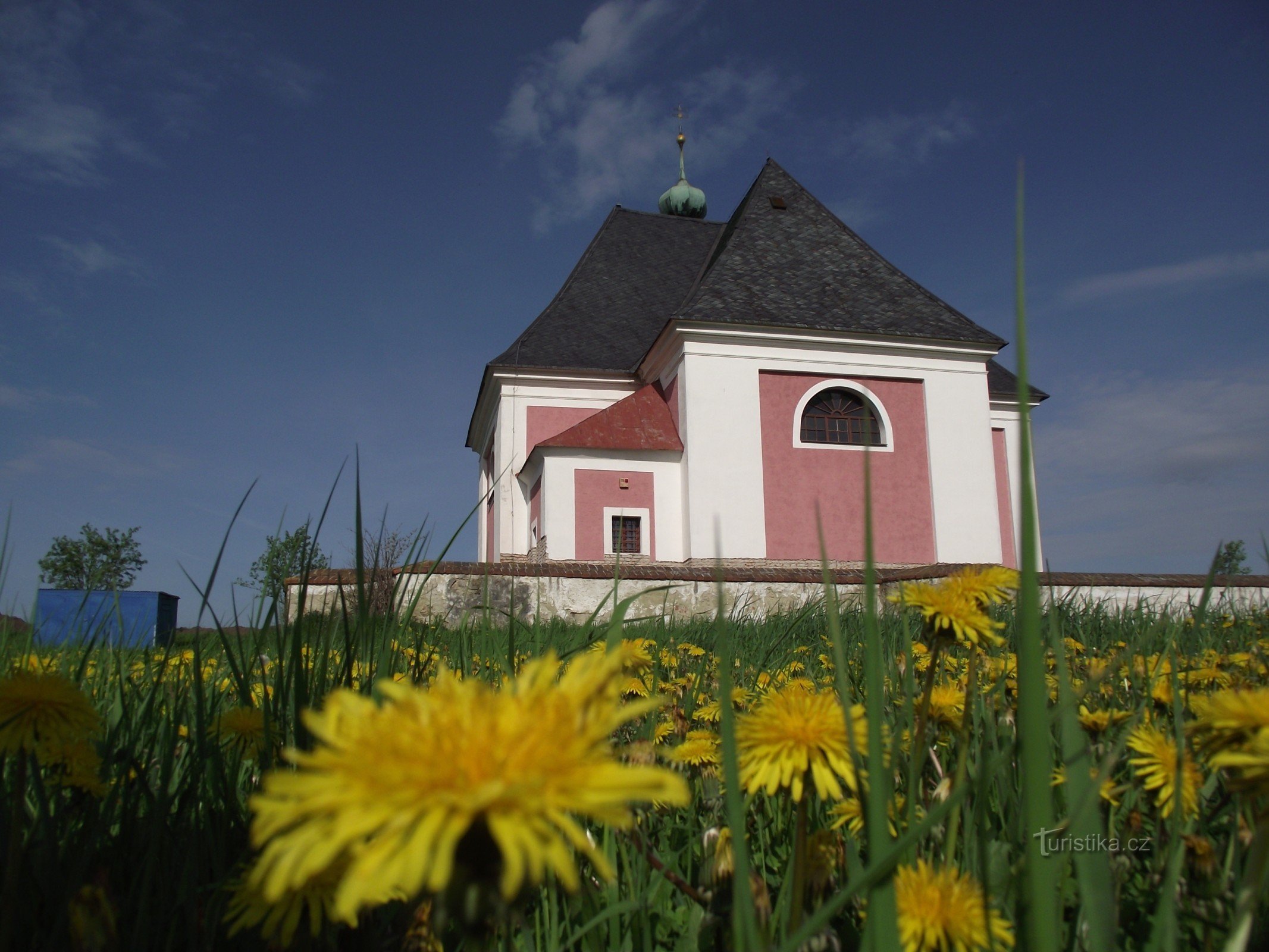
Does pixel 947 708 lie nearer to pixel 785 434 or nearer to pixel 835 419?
pixel 785 434

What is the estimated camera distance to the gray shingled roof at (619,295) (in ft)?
75.3

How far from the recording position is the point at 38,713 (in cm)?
99

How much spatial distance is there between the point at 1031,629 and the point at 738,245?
849 inches

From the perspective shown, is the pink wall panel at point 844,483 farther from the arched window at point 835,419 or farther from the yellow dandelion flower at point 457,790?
the yellow dandelion flower at point 457,790

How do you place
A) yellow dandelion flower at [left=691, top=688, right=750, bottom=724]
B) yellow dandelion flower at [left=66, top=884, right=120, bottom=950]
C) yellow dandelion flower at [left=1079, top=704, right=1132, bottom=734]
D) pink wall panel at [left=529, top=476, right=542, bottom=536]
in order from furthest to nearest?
pink wall panel at [left=529, top=476, right=542, bottom=536] → yellow dandelion flower at [left=691, top=688, right=750, bottom=724] → yellow dandelion flower at [left=1079, top=704, right=1132, bottom=734] → yellow dandelion flower at [left=66, top=884, right=120, bottom=950]

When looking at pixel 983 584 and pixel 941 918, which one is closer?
pixel 941 918

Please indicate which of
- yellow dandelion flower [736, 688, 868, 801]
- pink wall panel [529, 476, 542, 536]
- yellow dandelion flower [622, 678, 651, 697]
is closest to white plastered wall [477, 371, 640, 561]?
pink wall panel [529, 476, 542, 536]

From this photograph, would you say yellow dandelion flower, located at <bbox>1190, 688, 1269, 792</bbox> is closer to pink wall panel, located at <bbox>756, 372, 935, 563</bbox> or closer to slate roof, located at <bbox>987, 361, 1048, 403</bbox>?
pink wall panel, located at <bbox>756, 372, 935, 563</bbox>

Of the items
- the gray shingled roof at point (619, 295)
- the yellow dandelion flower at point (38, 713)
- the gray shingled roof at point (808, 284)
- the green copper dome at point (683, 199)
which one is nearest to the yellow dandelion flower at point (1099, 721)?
the yellow dandelion flower at point (38, 713)

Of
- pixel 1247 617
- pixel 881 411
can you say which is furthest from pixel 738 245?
pixel 1247 617

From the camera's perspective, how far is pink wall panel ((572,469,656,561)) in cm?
1939

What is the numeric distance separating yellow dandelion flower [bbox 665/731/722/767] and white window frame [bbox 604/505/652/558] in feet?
58.5


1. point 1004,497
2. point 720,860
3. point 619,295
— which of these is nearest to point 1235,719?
point 720,860

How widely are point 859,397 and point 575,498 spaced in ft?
23.6
